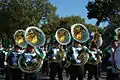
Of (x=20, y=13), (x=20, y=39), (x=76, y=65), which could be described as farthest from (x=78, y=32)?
(x=20, y=13)

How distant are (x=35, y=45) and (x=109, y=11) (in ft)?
119

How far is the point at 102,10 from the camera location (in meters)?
48.4

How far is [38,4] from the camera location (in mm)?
61062

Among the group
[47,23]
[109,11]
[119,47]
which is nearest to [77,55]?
[119,47]

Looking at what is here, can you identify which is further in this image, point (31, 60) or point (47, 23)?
point (47, 23)

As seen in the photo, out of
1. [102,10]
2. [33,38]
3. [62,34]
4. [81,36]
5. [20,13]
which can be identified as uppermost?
[20,13]

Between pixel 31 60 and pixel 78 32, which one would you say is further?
pixel 78 32

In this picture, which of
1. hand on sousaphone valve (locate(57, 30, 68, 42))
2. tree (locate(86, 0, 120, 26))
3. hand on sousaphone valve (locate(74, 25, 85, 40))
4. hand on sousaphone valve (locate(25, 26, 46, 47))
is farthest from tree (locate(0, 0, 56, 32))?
hand on sousaphone valve (locate(25, 26, 46, 47))

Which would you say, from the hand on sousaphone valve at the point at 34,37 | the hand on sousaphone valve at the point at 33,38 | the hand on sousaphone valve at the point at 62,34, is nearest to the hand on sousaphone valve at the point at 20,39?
the hand on sousaphone valve at the point at 62,34

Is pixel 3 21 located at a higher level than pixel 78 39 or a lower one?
higher

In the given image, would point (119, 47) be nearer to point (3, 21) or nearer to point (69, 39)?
point (69, 39)

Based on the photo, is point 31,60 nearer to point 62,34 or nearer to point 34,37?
point 34,37

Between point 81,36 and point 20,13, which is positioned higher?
point 20,13

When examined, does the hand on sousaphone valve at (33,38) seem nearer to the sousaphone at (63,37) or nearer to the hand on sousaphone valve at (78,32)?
the hand on sousaphone valve at (78,32)
